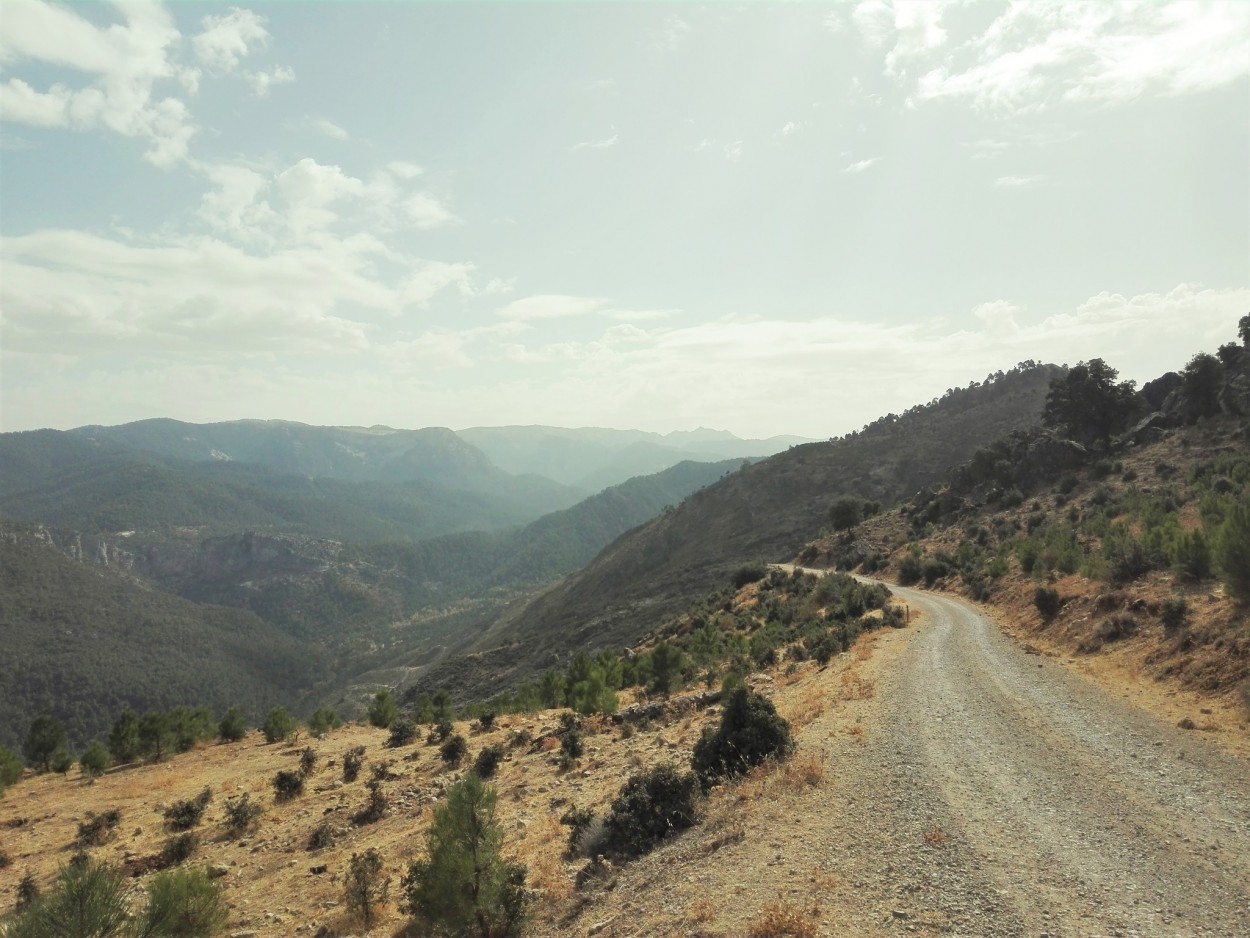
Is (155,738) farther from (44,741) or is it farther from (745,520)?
(745,520)

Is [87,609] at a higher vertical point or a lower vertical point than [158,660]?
higher

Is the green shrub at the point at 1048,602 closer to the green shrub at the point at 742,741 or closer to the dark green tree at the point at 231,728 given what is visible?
the green shrub at the point at 742,741

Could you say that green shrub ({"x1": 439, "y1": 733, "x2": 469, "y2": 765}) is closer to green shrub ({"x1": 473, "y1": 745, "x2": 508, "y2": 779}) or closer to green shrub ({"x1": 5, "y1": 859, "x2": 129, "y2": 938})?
green shrub ({"x1": 473, "y1": 745, "x2": 508, "y2": 779})

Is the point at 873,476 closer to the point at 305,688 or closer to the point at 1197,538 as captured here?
the point at 1197,538

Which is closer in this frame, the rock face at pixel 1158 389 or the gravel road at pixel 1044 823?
the gravel road at pixel 1044 823

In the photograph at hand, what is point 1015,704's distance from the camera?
54.4 ft

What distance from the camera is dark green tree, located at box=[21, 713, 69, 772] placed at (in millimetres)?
31578

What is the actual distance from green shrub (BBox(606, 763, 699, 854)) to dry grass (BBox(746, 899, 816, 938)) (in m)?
4.31

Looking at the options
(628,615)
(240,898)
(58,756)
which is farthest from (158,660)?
(240,898)

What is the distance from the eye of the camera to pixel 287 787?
67.8ft

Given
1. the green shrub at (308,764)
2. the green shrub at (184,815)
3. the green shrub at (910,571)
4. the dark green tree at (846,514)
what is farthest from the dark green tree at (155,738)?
the dark green tree at (846,514)

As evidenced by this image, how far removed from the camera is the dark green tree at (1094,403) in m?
68.2

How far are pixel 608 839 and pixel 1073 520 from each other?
4346 centimetres

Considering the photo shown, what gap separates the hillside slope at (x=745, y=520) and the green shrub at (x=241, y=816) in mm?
54181
